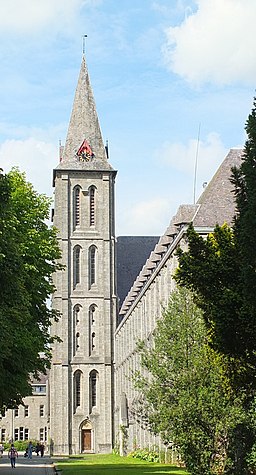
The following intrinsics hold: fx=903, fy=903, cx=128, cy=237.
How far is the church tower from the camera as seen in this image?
79562mm

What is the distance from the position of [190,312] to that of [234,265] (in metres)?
15.8

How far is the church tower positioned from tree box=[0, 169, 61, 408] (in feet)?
135

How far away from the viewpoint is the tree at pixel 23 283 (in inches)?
1078

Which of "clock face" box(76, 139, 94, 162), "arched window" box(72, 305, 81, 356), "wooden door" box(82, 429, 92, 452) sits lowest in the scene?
"wooden door" box(82, 429, 92, 452)

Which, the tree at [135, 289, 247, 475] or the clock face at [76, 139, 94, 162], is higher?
the clock face at [76, 139, 94, 162]

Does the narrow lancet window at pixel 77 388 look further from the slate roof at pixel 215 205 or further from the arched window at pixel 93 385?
the slate roof at pixel 215 205

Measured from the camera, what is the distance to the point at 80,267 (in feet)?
270

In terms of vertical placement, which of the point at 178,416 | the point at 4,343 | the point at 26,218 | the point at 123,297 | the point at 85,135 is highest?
→ the point at 85,135

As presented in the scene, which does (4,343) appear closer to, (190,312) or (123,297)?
(190,312)

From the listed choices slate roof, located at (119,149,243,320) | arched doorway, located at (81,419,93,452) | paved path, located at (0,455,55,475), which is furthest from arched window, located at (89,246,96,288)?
slate roof, located at (119,149,243,320)

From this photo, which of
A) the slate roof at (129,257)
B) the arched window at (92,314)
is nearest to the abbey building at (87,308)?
the arched window at (92,314)

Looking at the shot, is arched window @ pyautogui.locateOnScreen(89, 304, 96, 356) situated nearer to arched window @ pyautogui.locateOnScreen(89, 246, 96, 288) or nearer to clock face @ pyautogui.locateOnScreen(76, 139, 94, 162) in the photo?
arched window @ pyautogui.locateOnScreen(89, 246, 96, 288)

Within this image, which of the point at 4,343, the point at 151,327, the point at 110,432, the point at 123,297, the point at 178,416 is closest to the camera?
the point at 4,343

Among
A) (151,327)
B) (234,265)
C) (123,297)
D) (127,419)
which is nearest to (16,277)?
(234,265)
